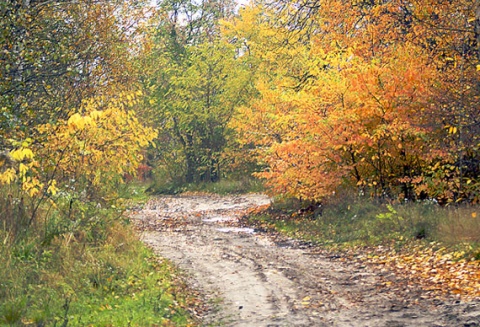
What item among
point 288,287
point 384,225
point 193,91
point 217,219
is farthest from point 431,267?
point 193,91

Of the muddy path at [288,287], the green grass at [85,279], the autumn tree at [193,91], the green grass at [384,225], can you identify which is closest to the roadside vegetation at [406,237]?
the green grass at [384,225]

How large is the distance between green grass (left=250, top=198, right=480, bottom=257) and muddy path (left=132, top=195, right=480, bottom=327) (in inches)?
38.1

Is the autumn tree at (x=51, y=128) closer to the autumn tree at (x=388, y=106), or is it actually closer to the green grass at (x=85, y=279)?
the green grass at (x=85, y=279)

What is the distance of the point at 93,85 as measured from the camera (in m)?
16.8

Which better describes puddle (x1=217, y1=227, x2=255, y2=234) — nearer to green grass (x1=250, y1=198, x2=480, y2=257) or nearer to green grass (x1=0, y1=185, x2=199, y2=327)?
green grass (x1=250, y1=198, x2=480, y2=257)

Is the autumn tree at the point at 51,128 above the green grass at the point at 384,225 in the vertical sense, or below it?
above

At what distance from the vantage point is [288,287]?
33.8ft

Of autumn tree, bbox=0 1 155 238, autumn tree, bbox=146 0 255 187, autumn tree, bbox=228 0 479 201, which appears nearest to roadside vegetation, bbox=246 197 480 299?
autumn tree, bbox=228 0 479 201

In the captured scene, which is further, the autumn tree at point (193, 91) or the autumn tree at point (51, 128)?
the autumn tree at point (193, 91)

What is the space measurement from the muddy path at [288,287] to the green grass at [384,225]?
3.17ft

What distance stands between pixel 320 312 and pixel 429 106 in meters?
6.29

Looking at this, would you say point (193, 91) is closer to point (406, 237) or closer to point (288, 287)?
point (406, 237)

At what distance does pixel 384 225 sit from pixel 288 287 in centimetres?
497

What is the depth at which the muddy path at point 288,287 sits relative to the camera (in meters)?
8.14
